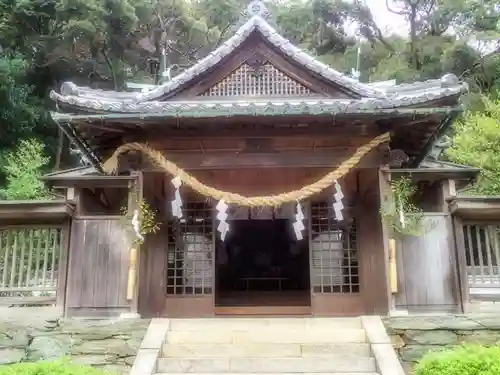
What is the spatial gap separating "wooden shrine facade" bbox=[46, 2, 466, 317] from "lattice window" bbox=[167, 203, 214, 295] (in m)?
0.02

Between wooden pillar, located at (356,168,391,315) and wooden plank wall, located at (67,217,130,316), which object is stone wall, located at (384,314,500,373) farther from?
wooden plank wall, located at (67,217,130,316)

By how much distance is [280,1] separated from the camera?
39.4 metres

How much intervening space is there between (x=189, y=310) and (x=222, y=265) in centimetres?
533

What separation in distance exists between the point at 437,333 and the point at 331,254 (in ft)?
11.1

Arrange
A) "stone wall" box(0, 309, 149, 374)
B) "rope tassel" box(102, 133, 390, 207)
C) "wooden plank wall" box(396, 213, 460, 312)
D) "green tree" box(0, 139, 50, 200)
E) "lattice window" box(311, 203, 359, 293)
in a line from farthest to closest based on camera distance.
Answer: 1. "green tree" box(0, 139, 50, 200)
2. "lattice window" box(311, 203, 359, 293)
3. "rope tassel" box(102, 133, 390, 207)
4. "wooden plank wall" box(396, 213, 460, 312)
5. "stone wall" box(0, 309, 149, 374)

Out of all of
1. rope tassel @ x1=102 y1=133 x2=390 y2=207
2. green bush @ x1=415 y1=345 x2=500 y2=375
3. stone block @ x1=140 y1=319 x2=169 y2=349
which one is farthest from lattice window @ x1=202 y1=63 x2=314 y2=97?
green bush @ x1=415 y1=345 x2=500 y2=375

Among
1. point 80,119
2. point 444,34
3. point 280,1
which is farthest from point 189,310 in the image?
point 280,1

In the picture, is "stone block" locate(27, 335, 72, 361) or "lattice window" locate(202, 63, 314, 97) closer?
"stone block" locate(27, 335, 72, 361)

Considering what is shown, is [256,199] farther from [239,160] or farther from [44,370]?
[44,370]

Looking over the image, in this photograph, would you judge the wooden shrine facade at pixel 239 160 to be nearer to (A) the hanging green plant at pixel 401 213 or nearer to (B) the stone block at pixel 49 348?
(A) the hanging green plant at pixel 401 213

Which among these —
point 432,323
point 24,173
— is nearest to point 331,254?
point 432,323

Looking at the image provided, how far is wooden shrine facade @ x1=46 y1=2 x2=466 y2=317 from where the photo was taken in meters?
8.84

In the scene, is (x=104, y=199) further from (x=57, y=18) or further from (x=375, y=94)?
(x=57, y=18)

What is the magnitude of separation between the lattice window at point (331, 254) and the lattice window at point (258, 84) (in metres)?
2.52
